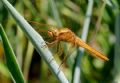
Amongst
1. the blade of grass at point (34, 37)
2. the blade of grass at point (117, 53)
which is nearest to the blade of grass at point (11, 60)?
the blade of grass at point (34, 37)

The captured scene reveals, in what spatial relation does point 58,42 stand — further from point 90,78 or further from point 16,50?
point 16,50

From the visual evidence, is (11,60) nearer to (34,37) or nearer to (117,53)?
(34,37)

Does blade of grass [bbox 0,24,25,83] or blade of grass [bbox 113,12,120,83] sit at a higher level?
blade of grass [bbox 0,24,25,83]

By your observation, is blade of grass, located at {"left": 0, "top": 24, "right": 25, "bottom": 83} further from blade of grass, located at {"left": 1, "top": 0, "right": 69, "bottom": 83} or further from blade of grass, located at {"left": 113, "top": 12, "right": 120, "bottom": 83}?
blade of grass, located at {"left": 113, "top": 12, "right": 120, "bottom": 83}

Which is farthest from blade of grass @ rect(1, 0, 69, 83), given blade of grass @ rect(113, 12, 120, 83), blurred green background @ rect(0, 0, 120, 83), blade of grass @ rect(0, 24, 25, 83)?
blurred green background @ rect(0, 0, 120, 83)

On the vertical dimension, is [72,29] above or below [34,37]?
below

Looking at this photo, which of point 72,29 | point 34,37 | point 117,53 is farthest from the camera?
point 72,29

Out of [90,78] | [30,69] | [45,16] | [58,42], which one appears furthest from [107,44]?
[58,42]

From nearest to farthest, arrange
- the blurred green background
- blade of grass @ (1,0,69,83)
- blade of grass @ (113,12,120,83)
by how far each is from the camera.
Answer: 1. blade of grass @ (1,0,69,83)
2. blade of grass @ (113,12,120,83)
3. the blurred green background

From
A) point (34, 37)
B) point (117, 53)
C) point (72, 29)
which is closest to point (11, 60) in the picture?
point (34, 37)

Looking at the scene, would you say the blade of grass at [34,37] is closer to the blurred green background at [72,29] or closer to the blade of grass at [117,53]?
the blade of grass at [117,53]

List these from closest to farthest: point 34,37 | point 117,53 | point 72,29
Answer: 1. point 34,37
2. point 117,53
3. point 72,29
